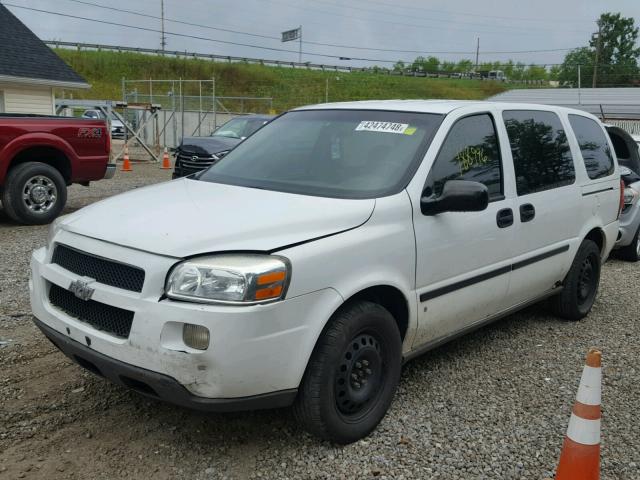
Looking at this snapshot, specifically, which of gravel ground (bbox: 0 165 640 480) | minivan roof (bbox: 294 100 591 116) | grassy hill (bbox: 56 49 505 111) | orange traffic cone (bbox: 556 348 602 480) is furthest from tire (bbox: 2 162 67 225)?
grassy hill (bbox: 56 49 505 111)

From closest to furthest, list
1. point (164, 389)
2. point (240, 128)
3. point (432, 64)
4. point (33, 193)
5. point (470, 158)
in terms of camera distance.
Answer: point (164, 389)
point (470, 158)
point (33, 193)
point (240, 128)
point (432, 64)

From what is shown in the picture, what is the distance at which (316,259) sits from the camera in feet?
9.77

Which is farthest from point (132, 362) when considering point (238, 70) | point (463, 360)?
point (238, 70)

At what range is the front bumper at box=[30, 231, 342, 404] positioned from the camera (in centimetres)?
274

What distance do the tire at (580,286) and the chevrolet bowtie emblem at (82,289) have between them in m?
3.82

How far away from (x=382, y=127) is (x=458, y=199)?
0.78 metres

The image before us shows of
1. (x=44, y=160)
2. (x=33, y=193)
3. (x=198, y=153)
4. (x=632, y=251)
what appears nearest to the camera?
(x=632, y=251)

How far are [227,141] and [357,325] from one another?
1012 centimetres

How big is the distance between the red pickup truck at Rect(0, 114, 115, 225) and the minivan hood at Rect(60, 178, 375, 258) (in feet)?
18.9

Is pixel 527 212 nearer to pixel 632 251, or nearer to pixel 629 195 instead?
pixel 629 195

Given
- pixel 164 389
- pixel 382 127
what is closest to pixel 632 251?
pixel 382 127

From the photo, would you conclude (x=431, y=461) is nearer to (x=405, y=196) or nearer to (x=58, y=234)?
(x=405, y=196)

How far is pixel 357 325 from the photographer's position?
3.18 meters

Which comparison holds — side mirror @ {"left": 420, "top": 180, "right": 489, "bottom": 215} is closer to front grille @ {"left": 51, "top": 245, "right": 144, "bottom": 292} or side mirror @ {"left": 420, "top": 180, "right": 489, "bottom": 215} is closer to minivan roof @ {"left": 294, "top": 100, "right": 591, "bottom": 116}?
minivan roof @ {"left": 294, "top": 100, "right": 591, "bottom": 116}
